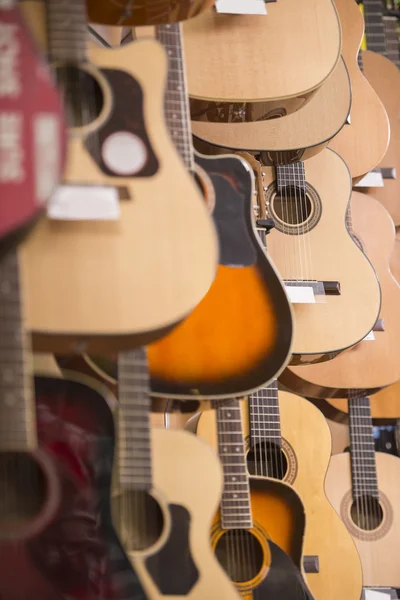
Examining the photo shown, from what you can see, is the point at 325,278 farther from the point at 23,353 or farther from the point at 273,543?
the point at 23,353

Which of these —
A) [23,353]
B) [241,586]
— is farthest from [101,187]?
[241,586]

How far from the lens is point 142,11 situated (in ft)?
3.76

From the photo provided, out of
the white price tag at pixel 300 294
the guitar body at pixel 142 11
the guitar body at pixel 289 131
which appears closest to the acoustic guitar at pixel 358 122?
the guitar body at pixel 289 131

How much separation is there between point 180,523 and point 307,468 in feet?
3.23

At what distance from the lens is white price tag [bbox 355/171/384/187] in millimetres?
2867

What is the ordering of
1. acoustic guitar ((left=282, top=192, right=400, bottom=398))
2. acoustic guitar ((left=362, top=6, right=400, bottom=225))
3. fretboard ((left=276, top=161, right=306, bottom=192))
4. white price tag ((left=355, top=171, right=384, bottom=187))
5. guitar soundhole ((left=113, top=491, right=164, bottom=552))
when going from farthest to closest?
1. acoustic guitar ((left=362, top=6, right=400, bottom=225))
2. white price tag ((left=355, top=171, right=384, bottom=187))
3. acoustic guitar ((left=282, top=192, right=400, bottom=398))
4. fretboard ((left=276, top=161, right=306, bottom=192))
5. guitar soundhole ((left=113, top=491, right=164, bottom=552))

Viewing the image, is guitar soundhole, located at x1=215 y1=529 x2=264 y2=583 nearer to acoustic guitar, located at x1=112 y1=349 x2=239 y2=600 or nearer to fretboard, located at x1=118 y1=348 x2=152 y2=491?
acoustic guitar, located at x1=112 y1=349 x2=239 y2=600

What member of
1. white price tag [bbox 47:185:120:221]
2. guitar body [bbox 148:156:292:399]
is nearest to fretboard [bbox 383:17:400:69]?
guitar body [bbox 148:156:292:399]

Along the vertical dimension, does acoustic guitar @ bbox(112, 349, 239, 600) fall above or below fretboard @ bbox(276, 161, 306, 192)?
below

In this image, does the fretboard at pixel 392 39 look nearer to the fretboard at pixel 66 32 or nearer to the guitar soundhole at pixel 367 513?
the guitar soundhole at pixel 367 513

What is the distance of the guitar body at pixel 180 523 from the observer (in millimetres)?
1106

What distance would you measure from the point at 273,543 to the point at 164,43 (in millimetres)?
839

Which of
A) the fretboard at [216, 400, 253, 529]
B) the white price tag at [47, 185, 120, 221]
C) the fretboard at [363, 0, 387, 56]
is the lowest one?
the fretboard at [216, 400, 253, 529]

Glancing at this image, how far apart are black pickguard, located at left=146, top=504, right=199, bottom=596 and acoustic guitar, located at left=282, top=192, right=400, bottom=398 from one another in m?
1.22
